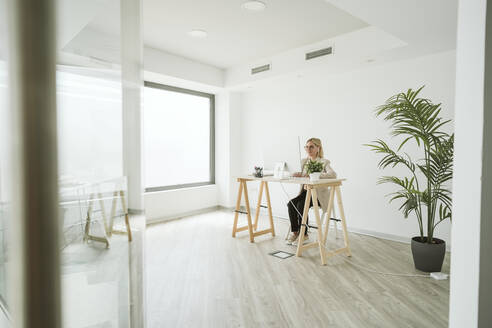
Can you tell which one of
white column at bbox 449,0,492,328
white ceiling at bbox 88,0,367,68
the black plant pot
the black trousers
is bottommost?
the black plant pot

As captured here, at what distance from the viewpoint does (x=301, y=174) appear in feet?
11.3

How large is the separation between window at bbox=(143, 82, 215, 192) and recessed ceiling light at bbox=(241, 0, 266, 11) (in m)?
2.17

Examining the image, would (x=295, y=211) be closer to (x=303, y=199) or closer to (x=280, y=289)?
(x=303, y=199)

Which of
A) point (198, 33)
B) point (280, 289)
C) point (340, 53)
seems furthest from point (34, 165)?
point (340, 53)

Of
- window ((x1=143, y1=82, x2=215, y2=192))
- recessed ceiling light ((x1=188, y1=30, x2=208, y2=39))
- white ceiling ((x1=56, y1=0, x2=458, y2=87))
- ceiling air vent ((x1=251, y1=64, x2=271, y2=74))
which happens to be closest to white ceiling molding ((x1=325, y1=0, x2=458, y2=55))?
white ceiling ((x1=56, y1=0, x2=458, y2=87))

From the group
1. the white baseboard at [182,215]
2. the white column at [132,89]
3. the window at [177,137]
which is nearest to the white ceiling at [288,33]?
the window at [177,137]

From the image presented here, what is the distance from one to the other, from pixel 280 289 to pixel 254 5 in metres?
2.61

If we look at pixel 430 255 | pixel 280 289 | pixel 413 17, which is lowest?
pixel 280 289

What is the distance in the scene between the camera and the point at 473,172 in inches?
40.9

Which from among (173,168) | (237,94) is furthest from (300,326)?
(237,94)

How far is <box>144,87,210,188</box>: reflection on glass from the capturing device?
4633 mm

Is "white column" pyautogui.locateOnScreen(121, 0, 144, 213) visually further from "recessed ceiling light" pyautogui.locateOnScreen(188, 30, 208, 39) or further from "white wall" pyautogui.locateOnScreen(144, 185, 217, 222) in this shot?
"white wall" pyautogui.locateOnScreen(144, 185, 217, 222)

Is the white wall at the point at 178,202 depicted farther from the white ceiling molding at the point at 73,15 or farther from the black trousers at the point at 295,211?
the white ceiling molding at the point at 73,15

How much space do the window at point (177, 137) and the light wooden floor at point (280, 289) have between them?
1.58m
